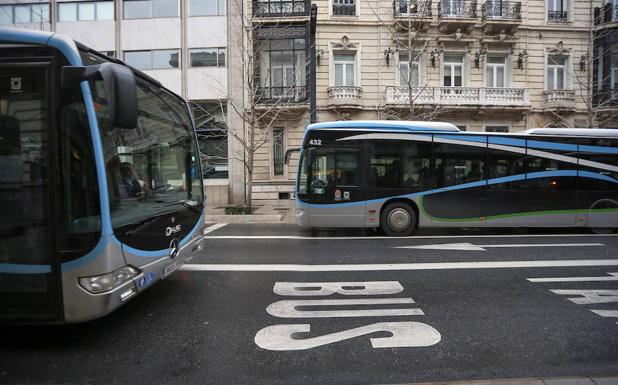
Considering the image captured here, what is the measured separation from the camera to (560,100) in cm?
2153

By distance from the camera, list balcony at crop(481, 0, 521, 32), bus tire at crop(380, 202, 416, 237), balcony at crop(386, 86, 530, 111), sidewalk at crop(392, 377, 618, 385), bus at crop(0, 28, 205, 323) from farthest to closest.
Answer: balcony at crop(481, 0, 521, 32), balcony at crop(386, 86, 530, 111), bus tire at crop(380, 202, 416, 237), bus at crop(0, 28, 205, 323), sidewalk at crop(392, 377, 618, 385)

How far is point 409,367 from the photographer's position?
3471 millimetres

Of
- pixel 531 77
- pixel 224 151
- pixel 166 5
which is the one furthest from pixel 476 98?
pixel 166 5

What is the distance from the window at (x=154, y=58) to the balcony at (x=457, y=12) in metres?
14.5

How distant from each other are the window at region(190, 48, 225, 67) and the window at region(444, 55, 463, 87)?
488 inches

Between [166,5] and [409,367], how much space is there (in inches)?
905

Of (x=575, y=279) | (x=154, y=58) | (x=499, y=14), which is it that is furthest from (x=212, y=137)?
(x=575, y=279)

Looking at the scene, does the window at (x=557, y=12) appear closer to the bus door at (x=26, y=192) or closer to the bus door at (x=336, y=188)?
the bus door at (x=336, y=188)

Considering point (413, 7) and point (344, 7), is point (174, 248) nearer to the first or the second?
point (344, 7)

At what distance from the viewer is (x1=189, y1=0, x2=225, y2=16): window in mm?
20922

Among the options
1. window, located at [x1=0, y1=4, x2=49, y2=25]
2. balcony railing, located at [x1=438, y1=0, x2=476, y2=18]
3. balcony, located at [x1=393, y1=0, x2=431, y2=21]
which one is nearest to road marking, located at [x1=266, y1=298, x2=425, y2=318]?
balcony, located at [x1=393, y1=0, x2=431, y2=21]

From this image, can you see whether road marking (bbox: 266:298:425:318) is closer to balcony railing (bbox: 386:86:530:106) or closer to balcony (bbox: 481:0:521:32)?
balcony railing (bbox: 386:86:530:106)

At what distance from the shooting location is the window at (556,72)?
875 inches

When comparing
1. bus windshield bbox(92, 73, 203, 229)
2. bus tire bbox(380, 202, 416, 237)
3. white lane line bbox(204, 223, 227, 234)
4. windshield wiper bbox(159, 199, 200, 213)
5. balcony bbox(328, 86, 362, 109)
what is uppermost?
balcony bbox(328, 86, 362, 109)
